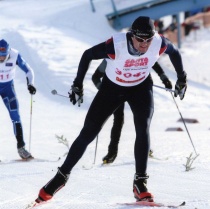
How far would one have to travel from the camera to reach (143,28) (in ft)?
14.3

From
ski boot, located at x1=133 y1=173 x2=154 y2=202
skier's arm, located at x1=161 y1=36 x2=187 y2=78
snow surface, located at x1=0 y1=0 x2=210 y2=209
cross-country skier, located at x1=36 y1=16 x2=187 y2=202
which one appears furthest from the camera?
snow surface, located at x1=0 y1=0 x2=210 y2=209

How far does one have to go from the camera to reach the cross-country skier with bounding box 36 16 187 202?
4453 millimetres

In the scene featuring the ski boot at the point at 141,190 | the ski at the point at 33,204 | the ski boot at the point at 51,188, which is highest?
the ski boot at the point at 51,188

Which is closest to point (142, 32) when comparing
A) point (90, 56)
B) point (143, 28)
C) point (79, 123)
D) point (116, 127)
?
point (143, 28)

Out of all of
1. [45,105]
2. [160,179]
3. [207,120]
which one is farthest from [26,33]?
[160,179]

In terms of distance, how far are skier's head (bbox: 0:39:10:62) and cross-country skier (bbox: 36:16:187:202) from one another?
10.5ft

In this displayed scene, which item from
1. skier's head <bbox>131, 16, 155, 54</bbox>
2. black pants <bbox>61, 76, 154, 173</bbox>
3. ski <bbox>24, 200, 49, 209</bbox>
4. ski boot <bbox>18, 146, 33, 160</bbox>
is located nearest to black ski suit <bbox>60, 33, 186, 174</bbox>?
black pants <bbox>61, 76, 154, 173</bbox>

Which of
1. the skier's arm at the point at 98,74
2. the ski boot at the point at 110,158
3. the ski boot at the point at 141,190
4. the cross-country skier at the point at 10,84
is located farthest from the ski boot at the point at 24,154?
the ski boot at the point at 141,190

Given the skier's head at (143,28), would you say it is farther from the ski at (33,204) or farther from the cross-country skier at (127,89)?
the ski at (33,204)

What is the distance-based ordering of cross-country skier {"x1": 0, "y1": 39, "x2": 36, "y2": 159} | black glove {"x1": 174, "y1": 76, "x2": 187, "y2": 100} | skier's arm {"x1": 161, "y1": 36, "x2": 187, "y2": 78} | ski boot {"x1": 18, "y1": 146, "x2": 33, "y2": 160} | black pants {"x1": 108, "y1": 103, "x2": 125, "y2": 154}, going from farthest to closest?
cross-country skier {"x1": 0, "y1": 39, "x2": 36, "y2": 159} < ski boot {"x1": 18, "y1": 146, "x2": 33, "y2": 160} < black pants {"x1": 108, "y1": 103, "x2": 125, "y2": 154} < black glove {"x1": 174, "y1": 76, "x2": 187, "y2": 100} < skier's arm {"x1": 161, "y1": 36, "x2": 187, "y2": 78}

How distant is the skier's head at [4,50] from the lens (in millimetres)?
7801

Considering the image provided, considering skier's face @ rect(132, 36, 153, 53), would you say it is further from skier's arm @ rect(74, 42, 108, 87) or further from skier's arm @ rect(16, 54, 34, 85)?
skier's arm @ rect(16, 54, 34, 85)

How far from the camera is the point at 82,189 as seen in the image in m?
5.17

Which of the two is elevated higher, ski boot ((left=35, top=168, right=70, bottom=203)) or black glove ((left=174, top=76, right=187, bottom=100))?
black glove ((left=174, top=76, right=187, bottom=100))
